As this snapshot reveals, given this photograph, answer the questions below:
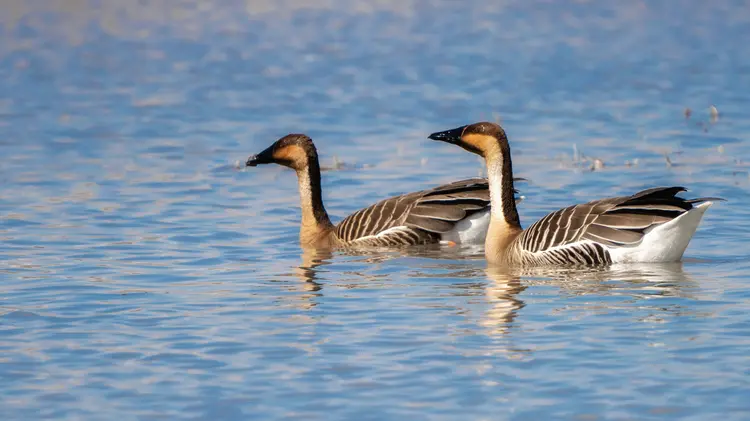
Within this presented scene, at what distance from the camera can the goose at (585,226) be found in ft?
42.4

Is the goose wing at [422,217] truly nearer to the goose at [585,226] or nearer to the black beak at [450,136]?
the goose at [585,226]

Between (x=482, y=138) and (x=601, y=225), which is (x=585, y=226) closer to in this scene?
(x=601, y=225)

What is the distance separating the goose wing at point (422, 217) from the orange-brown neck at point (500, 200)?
0.95 metres

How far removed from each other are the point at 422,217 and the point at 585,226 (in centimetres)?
235

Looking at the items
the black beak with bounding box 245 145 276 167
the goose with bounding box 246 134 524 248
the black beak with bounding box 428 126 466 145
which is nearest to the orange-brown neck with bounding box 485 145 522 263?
the black beak with bounding box 428 126 466 145

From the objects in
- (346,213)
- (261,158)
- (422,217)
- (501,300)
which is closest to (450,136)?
(422,217)

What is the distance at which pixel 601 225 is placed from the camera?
13.3 meters

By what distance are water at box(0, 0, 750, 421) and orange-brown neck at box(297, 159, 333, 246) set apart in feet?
0.93

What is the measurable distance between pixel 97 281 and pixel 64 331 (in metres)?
1.93

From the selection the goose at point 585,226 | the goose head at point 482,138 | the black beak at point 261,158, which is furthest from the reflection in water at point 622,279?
the black beak at point 261,158

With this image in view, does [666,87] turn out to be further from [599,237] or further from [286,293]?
[286,293]

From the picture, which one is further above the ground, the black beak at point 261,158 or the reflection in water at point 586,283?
the black beak at point 261,158

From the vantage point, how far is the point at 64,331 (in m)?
11.1

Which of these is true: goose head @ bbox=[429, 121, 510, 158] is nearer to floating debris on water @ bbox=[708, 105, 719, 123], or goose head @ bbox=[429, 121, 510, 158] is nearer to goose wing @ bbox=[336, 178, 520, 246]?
goose wing @ bbox=[336, 178, 520, 246]
